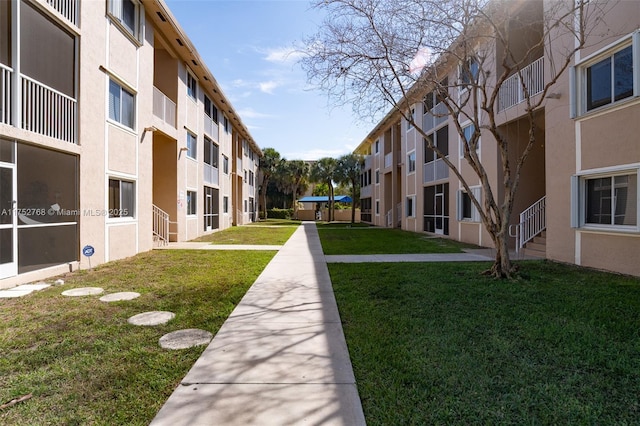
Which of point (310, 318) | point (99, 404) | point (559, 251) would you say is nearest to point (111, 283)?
point (310, 318)

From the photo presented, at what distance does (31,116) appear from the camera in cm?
736

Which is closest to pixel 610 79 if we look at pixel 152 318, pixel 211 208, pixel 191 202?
pixel 152 318

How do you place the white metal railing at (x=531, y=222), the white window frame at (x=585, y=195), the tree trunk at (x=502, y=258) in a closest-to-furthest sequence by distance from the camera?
the tree trunk at (x=502, y=258) < the white window frame at (x=585, y=195) < the white metal railing at (x=531, y=222)

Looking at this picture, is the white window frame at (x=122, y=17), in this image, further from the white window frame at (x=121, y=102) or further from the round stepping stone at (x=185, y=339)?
the round stepping stone at (x=185, y=339)

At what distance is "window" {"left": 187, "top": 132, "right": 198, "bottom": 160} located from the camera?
1728 cm

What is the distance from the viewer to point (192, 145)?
17.9m

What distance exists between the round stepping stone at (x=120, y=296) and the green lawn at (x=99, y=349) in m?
0.15

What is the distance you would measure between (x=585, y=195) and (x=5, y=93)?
536 inches

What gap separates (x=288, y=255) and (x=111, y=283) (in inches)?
218

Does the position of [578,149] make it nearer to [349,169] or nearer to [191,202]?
[191,202]

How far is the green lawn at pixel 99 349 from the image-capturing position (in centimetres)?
285

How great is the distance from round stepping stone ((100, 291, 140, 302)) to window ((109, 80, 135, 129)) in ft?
20.1

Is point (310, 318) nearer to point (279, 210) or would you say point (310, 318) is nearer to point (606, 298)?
point (606, 298)

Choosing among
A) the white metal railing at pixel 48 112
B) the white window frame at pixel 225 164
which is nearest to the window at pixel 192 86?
the white window frame at pixel 225 164
